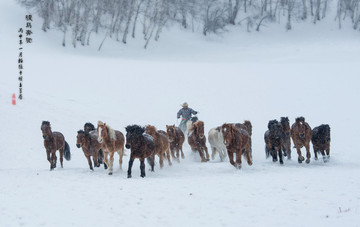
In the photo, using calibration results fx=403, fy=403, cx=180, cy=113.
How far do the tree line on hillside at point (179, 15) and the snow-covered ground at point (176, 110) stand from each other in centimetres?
239

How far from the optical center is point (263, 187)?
10.6 metres

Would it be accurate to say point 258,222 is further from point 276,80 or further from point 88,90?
point 276,80

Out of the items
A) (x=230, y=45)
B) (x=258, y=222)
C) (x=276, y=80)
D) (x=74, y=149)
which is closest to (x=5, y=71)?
(x=74, y=149)

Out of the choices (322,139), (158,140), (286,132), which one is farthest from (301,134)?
(158,140)

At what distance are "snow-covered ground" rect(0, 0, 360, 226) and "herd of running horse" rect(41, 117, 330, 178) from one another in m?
0.64

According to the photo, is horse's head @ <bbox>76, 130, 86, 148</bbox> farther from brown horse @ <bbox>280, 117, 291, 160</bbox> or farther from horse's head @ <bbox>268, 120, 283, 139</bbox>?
brown horse @ <bbox>280, 117, 291, 160</bbox>

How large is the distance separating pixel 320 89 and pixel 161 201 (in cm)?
2640

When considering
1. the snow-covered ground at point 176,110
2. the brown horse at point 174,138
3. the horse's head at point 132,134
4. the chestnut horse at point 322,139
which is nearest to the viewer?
the snow-covered ground at point 176,110

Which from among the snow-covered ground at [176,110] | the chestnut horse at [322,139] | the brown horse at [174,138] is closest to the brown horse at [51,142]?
the snow-covered ground at [176,110]

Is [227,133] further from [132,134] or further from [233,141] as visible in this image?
[132,134]

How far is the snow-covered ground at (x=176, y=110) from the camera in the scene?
29.1ft

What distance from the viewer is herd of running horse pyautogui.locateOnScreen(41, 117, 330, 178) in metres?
12.8

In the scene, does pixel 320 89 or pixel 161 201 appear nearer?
pixel 161 201

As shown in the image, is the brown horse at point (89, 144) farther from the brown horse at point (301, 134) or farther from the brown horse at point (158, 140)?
the brown horse at point (301, 134)
